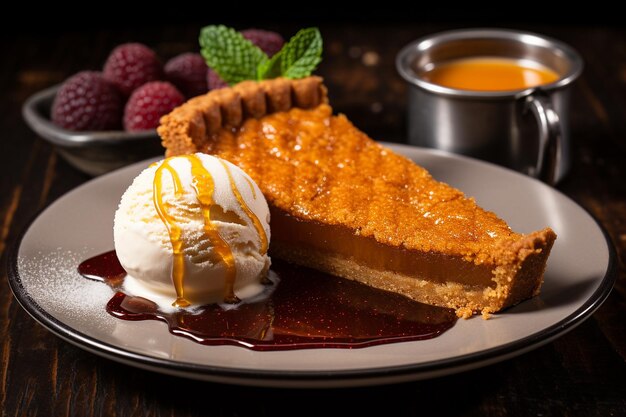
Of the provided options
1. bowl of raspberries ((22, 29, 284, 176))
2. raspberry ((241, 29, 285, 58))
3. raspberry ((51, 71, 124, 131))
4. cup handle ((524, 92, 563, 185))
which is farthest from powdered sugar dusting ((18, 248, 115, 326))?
cup handle ((524, 92, 563, 185))

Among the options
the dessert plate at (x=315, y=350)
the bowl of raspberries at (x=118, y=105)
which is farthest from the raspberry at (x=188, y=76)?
the dessert plate at (x=315, y=350)

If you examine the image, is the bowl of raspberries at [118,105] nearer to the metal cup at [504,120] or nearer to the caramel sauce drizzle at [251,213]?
the metal cup at [504,120]

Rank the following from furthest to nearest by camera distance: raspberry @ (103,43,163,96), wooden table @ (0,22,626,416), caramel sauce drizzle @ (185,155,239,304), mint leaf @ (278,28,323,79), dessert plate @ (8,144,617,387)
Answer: raspberry @ (103,43,163,96), mint leaf @ (278,28,323,79), caramel sauce drizzle @ (185,155,239,304), wooden table @ (0,22,626,416), dessert plate @ (8,144,617,387)

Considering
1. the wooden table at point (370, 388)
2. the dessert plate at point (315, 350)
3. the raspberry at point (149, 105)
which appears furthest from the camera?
the raspberry at point (149, 105)

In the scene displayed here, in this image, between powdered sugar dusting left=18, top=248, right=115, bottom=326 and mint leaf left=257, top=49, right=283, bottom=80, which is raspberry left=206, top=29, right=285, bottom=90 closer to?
mint leaf left=257, top=49, right=283, bottom=80

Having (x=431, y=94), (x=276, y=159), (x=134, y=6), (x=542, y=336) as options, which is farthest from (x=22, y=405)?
(x=134, y=6)

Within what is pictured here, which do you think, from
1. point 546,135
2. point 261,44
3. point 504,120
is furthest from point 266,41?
point 546,135
